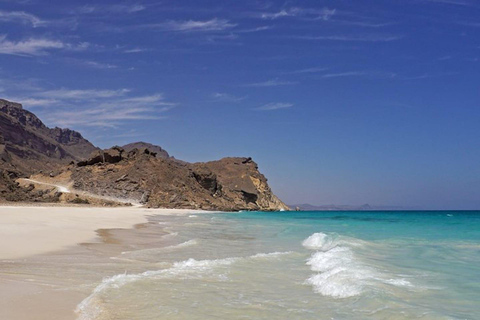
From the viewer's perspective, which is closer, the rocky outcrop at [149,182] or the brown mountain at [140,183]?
the brown mountain at [140,183]

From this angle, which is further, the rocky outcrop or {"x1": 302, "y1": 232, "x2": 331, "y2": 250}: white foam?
the rocky outcrop

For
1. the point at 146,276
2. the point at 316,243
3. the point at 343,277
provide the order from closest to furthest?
the point at 146,276
the point at 343,277
the point at 316,243

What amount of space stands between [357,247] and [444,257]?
355cm

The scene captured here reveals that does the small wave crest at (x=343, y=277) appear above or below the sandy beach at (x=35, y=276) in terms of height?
below

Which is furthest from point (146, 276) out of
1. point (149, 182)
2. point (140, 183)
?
point (149, 182)

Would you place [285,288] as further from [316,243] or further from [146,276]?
[316,243]

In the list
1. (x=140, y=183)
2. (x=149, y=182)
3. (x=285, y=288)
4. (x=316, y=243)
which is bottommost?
(x=316, y=243)

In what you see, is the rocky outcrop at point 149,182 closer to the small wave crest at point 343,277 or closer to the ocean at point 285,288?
the ocean at point 285,288

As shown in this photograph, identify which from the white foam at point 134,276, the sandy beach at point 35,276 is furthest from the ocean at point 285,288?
the sandy beach at point 35,276

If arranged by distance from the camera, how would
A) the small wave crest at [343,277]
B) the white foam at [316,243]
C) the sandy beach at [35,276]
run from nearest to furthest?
the sandy beach at [35,276]
the small wave crest at [343,277]
the white foam at [316,243]

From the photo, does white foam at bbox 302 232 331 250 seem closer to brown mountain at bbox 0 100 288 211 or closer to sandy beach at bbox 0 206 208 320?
sandy beach at bbox 0 206 208 320

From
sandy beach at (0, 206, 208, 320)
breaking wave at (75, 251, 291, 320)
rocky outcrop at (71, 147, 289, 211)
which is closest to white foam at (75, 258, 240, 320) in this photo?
breaking wave at (75, 251, 291, 320)

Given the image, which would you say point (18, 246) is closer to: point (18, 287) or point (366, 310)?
point (18, 287)

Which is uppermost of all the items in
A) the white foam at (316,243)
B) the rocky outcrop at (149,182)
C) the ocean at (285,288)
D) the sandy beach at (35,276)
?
the rocky outcrop at (149,182)
